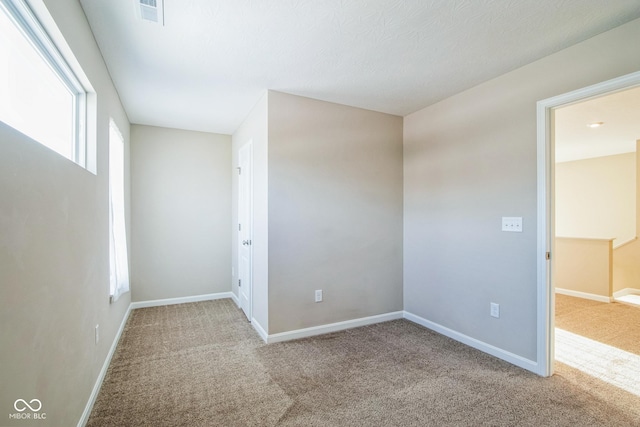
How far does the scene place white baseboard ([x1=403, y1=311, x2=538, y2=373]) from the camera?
2.46 metres

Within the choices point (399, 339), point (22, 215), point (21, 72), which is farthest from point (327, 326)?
point (21, 72)

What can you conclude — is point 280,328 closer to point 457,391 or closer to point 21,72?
point 457,391

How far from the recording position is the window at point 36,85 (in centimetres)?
121

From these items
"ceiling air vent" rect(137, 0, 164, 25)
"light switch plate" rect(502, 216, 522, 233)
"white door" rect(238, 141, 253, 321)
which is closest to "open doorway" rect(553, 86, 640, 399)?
"light switch plate" rect(502, 216, 522, 233)

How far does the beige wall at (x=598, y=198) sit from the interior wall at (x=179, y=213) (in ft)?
22.6

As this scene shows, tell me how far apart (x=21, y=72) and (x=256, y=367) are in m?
2.37

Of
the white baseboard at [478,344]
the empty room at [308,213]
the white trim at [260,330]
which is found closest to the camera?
the empty room at [308,213]

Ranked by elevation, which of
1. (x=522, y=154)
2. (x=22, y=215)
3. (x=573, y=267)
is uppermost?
(x=522, y=154)

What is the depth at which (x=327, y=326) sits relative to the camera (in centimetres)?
325

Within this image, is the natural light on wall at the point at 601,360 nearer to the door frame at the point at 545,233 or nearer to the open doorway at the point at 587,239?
the open doorway at the point at 587,239

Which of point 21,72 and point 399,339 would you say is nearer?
point 21,72

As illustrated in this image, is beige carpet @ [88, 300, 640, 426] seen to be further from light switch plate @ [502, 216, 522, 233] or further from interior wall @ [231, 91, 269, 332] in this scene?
light switch plate @ [502, 216, 522, 233]

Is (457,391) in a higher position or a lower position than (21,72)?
lower

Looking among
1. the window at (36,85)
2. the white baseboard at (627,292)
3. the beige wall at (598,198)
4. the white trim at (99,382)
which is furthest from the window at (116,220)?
the beige wall at (598,198)
